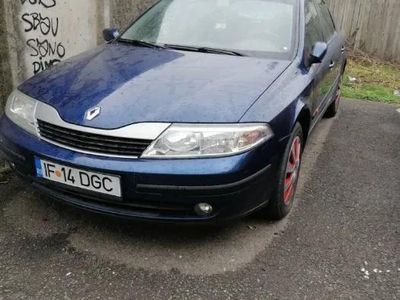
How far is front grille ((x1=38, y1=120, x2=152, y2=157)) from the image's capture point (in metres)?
2.47

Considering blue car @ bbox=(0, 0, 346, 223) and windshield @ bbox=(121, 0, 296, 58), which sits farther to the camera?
windshield @ bbox=(121, 0, 296, 58)

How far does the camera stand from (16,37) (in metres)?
3.89

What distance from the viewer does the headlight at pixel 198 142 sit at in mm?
2453

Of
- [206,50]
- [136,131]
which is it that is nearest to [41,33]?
[206,50]

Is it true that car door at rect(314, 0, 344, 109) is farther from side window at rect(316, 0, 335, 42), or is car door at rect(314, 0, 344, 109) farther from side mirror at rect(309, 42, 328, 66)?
side mirror at rect(309, 42, 328, 66)

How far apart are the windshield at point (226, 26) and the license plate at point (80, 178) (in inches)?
57.7

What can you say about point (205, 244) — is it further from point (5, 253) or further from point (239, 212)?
point (5, 253)

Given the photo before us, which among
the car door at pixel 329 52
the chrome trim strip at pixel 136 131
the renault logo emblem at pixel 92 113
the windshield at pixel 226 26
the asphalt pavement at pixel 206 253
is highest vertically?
the windshield at pixel 226 26

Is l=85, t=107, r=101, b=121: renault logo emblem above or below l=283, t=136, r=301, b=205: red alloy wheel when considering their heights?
above

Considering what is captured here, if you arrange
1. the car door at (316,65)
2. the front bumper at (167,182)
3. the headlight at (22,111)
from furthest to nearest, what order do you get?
1. the car door at (316,65)
2. the headlight at (22,111)
3. the front bumper at (167,182)

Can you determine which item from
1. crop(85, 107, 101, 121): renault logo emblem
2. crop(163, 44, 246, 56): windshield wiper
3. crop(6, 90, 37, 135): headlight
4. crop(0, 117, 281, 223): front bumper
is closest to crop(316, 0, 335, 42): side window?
crop(163, 44, 246, 56): windshield wiper

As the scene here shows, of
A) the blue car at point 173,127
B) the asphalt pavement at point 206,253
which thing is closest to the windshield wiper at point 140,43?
the blue car at point 173,127

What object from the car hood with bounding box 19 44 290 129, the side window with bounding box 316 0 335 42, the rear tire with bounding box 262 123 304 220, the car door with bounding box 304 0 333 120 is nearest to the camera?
the car hood with bounding box 19 44 290 129

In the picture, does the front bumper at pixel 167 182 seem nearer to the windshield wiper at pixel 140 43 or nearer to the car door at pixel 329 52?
the windshield wiper at pixel 140 43
